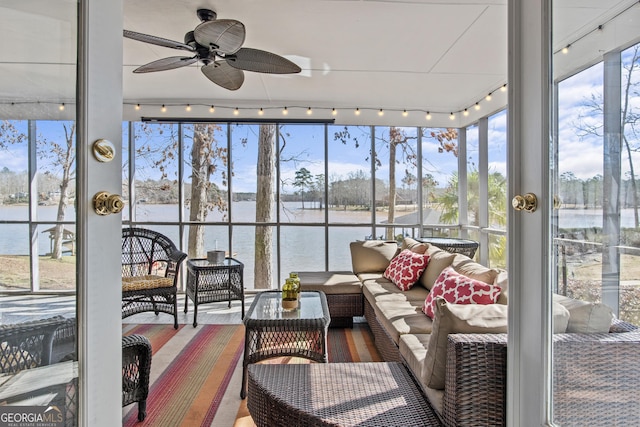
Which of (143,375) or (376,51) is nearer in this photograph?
(143,375)

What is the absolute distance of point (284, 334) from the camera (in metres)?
2.70

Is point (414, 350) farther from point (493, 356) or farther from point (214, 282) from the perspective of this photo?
point (214, 282)

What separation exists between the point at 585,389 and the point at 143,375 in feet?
7.32

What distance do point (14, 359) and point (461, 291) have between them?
238cm

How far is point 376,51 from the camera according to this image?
3521 millimetres

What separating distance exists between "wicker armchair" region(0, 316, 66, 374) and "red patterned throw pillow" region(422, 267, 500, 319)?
6.64 ft

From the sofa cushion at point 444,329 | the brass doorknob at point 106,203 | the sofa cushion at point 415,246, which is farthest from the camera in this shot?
the sofa cushion at point 415,246

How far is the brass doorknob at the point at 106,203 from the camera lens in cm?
76

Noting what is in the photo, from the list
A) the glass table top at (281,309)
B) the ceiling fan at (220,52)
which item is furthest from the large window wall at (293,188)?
the ceiling fan at (220,52)

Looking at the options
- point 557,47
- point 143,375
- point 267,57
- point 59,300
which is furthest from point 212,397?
point 557,47

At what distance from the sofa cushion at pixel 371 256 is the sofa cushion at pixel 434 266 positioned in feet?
2.51

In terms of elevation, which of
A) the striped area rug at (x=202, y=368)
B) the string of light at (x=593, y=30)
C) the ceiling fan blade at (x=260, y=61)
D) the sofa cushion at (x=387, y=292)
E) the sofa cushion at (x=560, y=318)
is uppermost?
the ceiling fan blade at (x=260, y=61)

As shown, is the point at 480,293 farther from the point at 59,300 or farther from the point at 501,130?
the point at 501,130

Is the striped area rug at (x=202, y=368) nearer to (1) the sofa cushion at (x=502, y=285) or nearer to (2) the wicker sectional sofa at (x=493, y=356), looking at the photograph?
(2) the wicker sectional sofa at (x=493, y=356)
